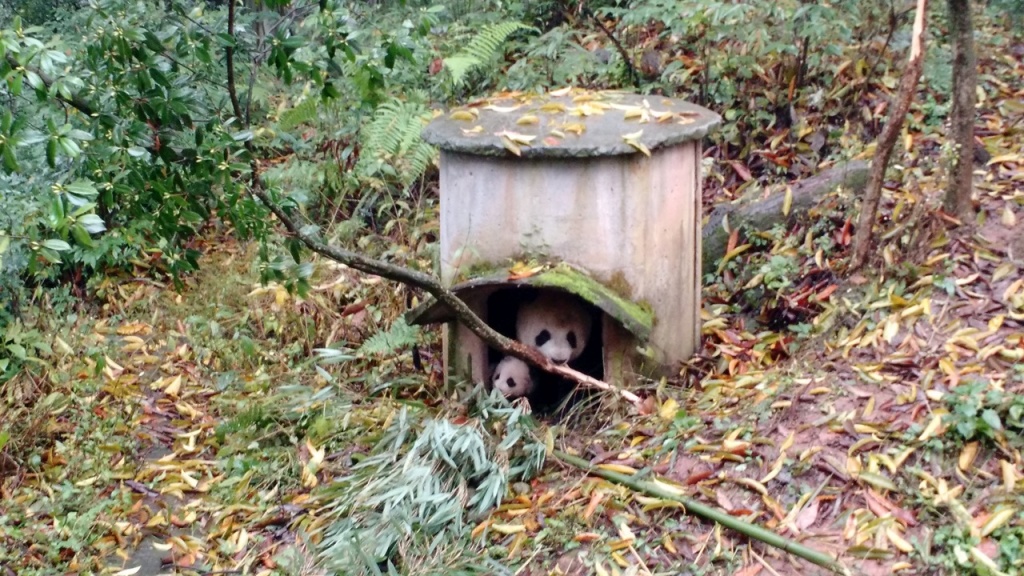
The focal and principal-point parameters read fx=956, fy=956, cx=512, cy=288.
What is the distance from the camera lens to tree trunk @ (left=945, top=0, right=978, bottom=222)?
431 cm

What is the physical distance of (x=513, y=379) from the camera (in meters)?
4.46

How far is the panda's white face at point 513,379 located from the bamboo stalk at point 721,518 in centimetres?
60

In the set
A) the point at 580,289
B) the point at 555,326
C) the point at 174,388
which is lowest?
the point at 174,388

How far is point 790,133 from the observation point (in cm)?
617

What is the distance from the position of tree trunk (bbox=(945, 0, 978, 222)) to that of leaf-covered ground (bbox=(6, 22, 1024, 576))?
15 centimetres

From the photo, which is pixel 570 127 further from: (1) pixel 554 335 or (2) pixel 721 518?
(2) pixel 721 518

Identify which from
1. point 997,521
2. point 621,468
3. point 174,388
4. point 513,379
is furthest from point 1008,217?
point 174,388

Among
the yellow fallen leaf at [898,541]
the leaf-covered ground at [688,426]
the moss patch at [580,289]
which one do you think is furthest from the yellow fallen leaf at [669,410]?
the yellow fallen leaf at [898,541]

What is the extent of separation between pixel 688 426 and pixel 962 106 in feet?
6.54

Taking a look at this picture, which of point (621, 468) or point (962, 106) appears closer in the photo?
point (621, 468)

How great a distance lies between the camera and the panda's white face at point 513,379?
14.6 ft

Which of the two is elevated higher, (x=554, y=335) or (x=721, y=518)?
(x=554, y=335)

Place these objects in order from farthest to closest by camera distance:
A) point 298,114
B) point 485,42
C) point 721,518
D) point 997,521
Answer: point 485,42 < point 298,114 < point 721,518 < point 997,521

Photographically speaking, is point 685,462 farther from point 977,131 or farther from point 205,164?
point 977,131
